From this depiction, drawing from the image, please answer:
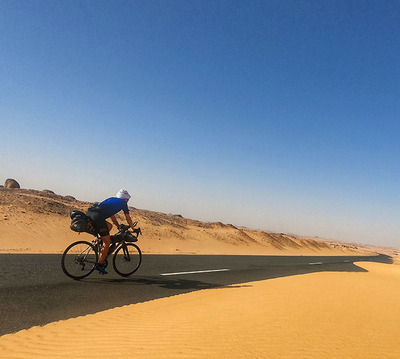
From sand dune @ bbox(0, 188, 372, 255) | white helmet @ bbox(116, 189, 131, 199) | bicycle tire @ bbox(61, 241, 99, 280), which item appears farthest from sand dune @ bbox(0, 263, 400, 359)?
sand dune @ bbox(0, 188, 372, 255)

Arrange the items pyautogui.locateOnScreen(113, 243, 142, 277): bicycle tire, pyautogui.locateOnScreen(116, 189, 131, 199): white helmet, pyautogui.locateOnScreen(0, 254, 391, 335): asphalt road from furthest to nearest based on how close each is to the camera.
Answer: pyautogui.locateOnScreen(113, 243, 142, 277): bicycle tire < pyautogui.locateOnScreen(116, 189, 131, 199): white helmet < pyautogui.locateOnScreen(0, 254, 391, 335): asphalt road

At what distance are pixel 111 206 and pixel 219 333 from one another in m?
4.80

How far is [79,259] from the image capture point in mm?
7898

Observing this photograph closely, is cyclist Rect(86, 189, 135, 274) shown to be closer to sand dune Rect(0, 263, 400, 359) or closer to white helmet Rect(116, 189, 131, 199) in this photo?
white helmet Rect(116, 189, 131, 199)

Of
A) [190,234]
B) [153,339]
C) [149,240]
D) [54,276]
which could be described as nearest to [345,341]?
[153,339]

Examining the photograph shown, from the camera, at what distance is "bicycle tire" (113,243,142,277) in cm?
873

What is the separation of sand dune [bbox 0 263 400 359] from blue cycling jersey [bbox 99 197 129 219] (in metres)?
2.73

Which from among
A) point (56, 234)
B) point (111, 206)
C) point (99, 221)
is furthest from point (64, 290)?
point (56, 234)

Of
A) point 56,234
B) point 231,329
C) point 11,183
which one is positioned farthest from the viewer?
point 11,183

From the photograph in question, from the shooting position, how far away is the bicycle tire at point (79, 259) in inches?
301

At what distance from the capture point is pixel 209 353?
3.26m

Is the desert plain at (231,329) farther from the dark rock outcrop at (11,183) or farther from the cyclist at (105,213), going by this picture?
the dark rock outcrop at (11,183)

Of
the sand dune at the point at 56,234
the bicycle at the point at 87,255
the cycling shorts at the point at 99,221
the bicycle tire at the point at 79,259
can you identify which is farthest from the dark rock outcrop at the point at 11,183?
the cycling shorts at the point at 99,221

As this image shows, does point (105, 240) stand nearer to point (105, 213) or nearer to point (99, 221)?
point (99, 221)
